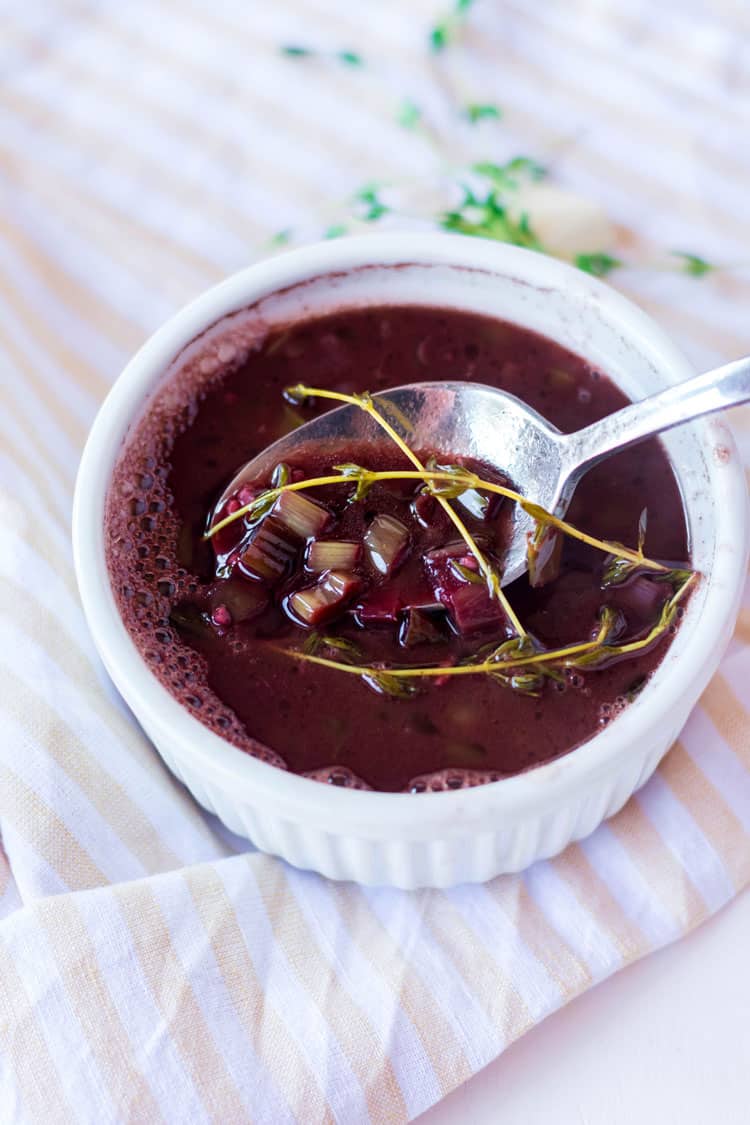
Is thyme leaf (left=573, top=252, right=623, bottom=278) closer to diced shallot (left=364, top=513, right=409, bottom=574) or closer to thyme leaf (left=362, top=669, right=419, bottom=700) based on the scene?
diced shallot (left=364, top=513, right=409, bottom=574)

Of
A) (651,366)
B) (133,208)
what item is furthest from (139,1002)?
(133,208)

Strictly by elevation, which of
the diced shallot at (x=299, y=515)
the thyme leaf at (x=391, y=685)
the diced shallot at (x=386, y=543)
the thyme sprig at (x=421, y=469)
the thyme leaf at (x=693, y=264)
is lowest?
the thyme leaf at (x=391, y=685)

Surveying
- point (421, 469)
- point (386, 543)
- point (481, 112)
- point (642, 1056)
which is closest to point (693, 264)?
point (481, 112)

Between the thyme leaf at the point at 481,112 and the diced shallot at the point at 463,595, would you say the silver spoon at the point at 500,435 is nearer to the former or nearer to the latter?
the diced shallot at the point at 463,595

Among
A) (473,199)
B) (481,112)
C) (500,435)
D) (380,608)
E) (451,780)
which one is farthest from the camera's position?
(481,112)

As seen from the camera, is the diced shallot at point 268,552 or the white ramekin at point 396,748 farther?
the diced shallot at point 268,552

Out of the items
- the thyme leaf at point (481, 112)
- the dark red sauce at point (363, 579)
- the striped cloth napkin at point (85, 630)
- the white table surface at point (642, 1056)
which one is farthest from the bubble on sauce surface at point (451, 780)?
the thyme leaf at point (481, 112)

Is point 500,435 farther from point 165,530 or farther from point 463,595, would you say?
point 165,530
